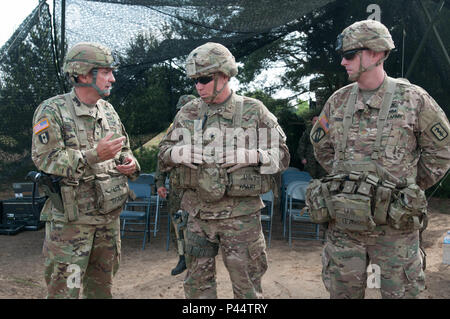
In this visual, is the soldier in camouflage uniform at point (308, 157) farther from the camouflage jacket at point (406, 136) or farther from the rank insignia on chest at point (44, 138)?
the rank insignia on chest at point (44, 138)

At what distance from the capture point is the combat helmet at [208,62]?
2910 mm

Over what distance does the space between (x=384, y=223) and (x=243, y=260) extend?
3.15ft

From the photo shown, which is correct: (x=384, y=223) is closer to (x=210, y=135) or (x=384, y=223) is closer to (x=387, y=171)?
(x=387, y=171)

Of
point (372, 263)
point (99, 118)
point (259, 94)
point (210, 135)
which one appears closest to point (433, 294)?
point (372, 263)

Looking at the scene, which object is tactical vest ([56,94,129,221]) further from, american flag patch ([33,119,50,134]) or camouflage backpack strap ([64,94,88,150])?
american flag patch ([33,119,50,134])

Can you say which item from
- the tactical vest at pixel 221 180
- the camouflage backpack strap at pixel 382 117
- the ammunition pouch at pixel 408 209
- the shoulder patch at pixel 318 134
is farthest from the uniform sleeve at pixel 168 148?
the ammunition pouch at pixel 408 209

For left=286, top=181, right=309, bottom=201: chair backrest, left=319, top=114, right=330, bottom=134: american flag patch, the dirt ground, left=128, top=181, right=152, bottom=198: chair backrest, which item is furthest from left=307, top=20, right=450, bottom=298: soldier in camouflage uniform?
left=128, top=181, right=152, bottom=198: chair backrest

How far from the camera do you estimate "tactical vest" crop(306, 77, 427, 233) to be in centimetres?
265

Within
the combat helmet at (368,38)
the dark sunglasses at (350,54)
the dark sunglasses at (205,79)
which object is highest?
the combat helmet at (368,38)

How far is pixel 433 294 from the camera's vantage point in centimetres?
455

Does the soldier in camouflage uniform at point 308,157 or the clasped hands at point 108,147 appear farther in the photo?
the soldier in camouflage uniform at point 308,157

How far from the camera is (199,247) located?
295 centimetres

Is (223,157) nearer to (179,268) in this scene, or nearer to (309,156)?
(179,268)

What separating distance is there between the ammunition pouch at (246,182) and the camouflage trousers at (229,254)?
0.18 metres
